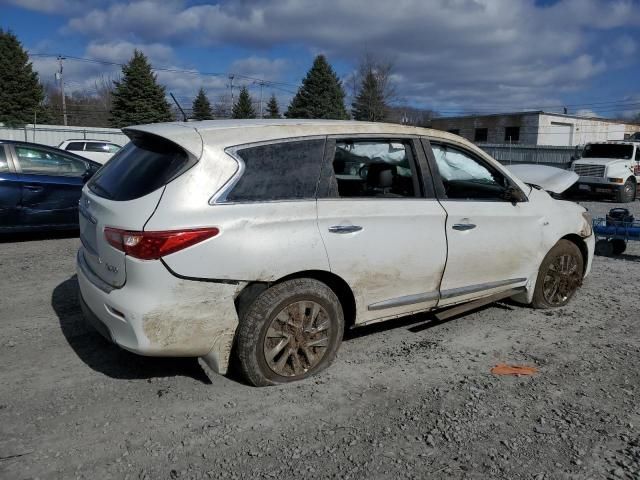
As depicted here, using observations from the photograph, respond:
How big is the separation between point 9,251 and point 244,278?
5569 millimetres

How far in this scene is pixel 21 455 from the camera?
275cm

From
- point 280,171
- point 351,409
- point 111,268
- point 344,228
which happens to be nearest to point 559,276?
point 344,228

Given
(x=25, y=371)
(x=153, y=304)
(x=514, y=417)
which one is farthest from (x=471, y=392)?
(x=25, y=371)

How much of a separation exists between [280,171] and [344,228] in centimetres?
57

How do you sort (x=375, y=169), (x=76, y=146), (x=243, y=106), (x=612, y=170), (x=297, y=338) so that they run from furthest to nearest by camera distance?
(x=243, y=106)
(x=76, y=146)
(x=612, y=170)
(x=375, y=169)
(x=297, y=338)

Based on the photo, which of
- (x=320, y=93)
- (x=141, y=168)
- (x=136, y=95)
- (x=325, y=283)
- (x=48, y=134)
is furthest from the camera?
(x=320, y=93)

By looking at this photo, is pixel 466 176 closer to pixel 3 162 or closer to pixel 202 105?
pixel 3 162

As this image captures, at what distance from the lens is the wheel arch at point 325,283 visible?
3.27 m

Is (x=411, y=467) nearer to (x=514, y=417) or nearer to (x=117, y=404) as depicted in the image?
(x=514, y=417)

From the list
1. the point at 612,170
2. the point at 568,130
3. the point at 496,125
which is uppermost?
the point at 496,125

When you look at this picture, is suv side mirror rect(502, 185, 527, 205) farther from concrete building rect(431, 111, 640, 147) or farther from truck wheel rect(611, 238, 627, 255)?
concrete building rect(431, 111, 640, 147)

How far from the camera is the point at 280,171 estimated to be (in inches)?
136

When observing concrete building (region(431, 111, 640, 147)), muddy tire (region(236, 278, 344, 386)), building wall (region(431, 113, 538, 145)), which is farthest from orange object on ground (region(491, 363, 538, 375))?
concrete building (region(431, 111, 640, 147))

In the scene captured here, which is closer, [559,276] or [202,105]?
[559,276]
